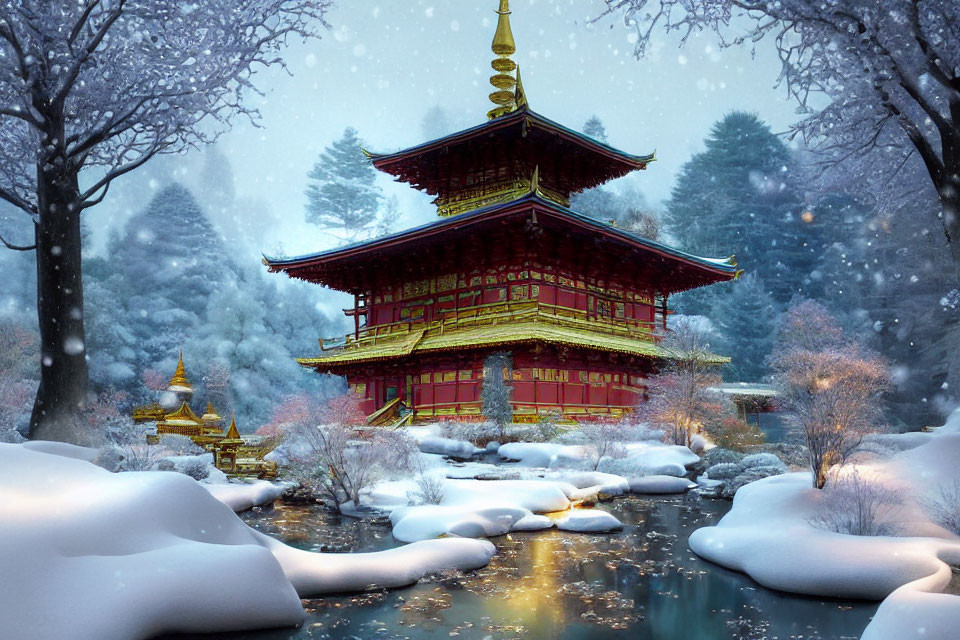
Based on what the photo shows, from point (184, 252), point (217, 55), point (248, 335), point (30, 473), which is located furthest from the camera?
point (184, 252)

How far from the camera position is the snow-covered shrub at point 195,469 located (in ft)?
49.6

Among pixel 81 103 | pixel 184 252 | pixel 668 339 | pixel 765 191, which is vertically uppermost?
pixel 765 191

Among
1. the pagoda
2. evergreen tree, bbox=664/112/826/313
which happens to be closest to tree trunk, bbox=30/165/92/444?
the pagoda

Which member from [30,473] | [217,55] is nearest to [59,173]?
[217,55]

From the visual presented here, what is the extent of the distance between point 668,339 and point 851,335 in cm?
1671

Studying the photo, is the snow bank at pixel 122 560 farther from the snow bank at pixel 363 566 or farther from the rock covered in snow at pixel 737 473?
the rock covered in snow at pixel 737 473

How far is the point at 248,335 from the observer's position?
4562cm

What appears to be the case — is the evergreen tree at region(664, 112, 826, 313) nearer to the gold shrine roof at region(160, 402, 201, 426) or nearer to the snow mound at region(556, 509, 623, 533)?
the gold shrine roof at region(160, 402, 201, 426)

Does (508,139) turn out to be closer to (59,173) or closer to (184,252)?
(59,173)

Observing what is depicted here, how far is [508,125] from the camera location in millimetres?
26938

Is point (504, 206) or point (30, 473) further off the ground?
point (504, 206)

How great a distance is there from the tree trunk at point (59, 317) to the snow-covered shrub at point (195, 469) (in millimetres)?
2123

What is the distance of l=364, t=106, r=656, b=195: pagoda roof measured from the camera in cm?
2725

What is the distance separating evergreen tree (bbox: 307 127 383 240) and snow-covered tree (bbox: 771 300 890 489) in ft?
143
